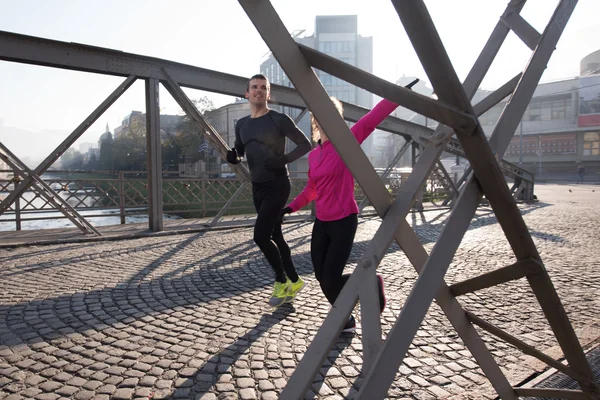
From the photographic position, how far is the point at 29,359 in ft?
7.99

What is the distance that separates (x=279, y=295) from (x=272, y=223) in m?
0.67

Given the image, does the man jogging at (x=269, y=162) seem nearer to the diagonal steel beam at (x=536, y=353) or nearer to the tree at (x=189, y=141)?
Answer: the diagonal steel beam at (x=536, y=353)

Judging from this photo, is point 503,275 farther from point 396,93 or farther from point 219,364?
point 219,364

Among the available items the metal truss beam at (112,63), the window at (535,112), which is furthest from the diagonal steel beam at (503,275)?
the window at (535,112)

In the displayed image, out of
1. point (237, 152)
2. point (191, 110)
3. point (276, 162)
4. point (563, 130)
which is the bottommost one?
point (276, 162)

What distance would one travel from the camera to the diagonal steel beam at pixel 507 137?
1.06m

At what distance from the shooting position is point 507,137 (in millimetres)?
1527

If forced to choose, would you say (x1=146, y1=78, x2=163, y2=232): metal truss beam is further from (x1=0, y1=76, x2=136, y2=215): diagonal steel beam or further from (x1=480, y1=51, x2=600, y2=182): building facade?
(x1=480, y1=51, x2=600, y2=182): building facade

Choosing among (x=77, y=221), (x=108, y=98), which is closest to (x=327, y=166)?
(x=108, y=98)

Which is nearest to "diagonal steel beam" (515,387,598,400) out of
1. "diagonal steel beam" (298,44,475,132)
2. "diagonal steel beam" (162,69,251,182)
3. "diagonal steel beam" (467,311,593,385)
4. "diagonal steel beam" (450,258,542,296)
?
"diagonal steel beam" (467,311,593,385)

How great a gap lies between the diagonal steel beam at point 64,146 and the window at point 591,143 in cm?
6127

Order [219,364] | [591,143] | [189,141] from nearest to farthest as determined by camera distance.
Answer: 1. [219,364]
2. [189,141]
3. [591,143]

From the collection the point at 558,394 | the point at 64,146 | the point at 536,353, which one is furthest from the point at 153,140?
the point at 558,394

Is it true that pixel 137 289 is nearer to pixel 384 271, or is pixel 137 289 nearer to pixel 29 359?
pixel 29 359
